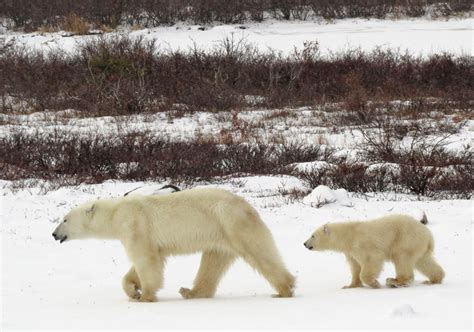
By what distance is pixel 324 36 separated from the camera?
2808 centimetres

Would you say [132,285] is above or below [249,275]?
above

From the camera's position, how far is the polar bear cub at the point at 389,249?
514 cm

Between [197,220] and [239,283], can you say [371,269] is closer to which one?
[239,283]

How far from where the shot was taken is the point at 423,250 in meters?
5.16

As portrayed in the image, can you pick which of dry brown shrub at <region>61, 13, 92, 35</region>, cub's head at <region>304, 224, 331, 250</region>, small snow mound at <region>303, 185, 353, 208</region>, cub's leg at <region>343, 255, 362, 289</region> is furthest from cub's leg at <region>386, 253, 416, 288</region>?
dry brown shrub at <region>61, 13, 92, 35</region>

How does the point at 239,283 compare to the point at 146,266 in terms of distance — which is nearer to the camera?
the point at 146,266

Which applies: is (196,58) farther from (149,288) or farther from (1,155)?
(149,288)

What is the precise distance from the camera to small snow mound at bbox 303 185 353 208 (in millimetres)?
8125

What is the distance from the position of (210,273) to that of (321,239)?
0.95 m

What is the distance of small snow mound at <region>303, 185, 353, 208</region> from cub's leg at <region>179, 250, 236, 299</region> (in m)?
3.26

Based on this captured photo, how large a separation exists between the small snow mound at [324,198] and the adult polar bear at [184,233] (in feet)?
10.8

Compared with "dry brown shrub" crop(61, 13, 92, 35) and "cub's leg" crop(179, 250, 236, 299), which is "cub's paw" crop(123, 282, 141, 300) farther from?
"dry brown shrub" crop(61, 13, 92, 35)

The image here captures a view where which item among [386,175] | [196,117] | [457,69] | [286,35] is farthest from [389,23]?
[386,175]

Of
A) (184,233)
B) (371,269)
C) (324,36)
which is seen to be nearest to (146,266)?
(184,233)
